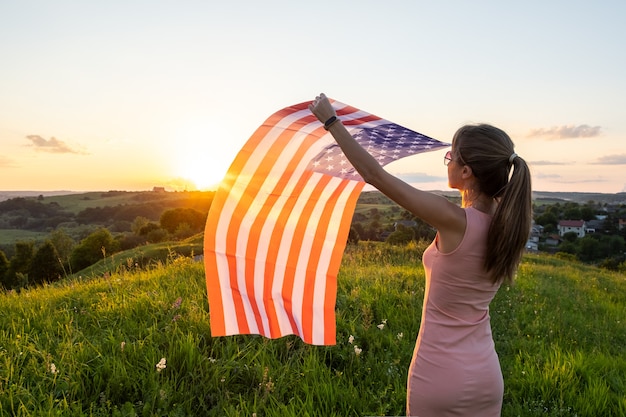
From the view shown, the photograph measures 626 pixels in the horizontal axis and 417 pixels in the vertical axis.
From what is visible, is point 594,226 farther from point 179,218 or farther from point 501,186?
point 501,186

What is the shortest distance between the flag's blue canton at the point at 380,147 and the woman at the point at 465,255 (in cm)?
106

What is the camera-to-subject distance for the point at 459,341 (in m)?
2.68

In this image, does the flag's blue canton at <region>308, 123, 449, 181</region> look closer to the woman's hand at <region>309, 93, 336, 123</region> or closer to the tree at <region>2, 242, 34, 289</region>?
the woman's hand at <region>309, 93, 336, 123</region>

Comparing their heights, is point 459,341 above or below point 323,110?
below

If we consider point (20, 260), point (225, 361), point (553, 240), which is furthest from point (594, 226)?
point (225, 361)

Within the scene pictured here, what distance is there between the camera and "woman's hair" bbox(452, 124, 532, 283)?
8.45 ft

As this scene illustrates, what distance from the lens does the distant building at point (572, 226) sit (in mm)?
128700

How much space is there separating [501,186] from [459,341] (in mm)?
947

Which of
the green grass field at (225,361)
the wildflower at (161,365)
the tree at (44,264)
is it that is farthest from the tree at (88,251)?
the wildflower at (161,365)

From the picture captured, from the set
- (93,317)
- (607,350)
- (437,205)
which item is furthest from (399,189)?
(607,350)

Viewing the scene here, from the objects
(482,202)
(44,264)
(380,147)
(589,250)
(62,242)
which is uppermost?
(380,147)

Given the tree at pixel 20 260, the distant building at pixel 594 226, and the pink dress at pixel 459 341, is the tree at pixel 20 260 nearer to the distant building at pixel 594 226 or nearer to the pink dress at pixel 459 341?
the pink dress at pixel 459 341

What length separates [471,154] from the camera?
2717mm

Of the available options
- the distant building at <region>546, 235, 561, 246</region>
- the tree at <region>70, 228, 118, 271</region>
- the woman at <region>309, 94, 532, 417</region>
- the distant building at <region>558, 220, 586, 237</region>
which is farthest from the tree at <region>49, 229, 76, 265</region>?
the distant building at <region>558, 220, 586, 237</region>
